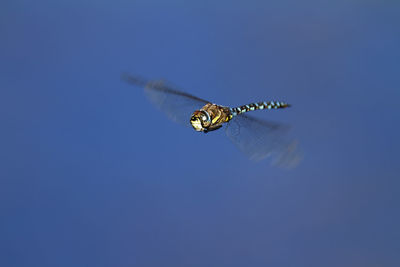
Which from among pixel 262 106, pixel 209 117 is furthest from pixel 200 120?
pixel 262 106

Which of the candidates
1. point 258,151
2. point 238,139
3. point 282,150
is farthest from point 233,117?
point 282,150

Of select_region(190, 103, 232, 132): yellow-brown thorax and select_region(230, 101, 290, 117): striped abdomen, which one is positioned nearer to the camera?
select_region(190, 103, 232, 132): yellow-brown thorax

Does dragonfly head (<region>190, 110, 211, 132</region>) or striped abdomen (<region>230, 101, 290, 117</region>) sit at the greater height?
striped abdomen (<region>230, 101, 290, 117</region>)

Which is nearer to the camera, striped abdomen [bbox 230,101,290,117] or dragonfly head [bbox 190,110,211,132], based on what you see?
dragonfly head [bbox 190,110,211,132]

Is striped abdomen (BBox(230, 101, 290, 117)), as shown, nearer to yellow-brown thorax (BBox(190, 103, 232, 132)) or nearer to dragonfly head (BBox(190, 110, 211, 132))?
yellow-brown thorax (BBox(190, 103, 232, 132))

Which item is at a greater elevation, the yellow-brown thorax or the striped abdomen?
the striped abdomen

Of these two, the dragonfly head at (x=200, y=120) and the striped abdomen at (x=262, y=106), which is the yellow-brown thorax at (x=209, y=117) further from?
the striped abdomen at (x=262, y=106)
